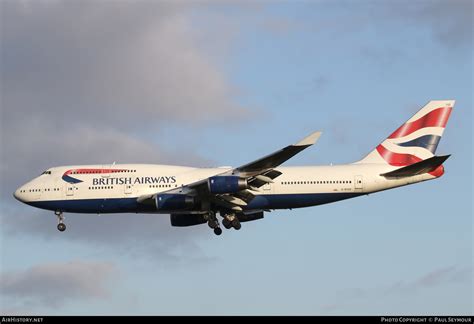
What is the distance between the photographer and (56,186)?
55656 mm

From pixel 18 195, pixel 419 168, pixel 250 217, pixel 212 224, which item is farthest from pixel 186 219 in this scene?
pixel 419 168

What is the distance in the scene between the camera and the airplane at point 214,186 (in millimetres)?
52719

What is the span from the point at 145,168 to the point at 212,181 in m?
6.34

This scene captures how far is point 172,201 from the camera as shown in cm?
5272

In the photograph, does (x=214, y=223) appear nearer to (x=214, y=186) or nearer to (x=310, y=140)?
(x=214, y=186)

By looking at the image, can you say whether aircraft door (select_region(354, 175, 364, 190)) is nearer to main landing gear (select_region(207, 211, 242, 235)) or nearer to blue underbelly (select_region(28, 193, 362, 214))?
blue underbelly (select_region(28, 193, 362, 214))

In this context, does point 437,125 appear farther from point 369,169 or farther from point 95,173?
point 95,173

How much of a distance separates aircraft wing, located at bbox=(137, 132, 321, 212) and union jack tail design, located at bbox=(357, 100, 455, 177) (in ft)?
27.3

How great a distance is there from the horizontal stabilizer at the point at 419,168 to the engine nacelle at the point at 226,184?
9.33 meters

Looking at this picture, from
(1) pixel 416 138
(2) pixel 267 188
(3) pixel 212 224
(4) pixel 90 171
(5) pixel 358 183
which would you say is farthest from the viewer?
(1) pixel 416 138

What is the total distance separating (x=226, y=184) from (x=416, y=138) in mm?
14552

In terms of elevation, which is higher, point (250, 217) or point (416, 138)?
point (416, 138)

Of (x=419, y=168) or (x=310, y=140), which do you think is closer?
(x=310, y=140)

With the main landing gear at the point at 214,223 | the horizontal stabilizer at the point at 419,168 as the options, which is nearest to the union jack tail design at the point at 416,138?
the horizontal stabilizer at the point at 419,168
